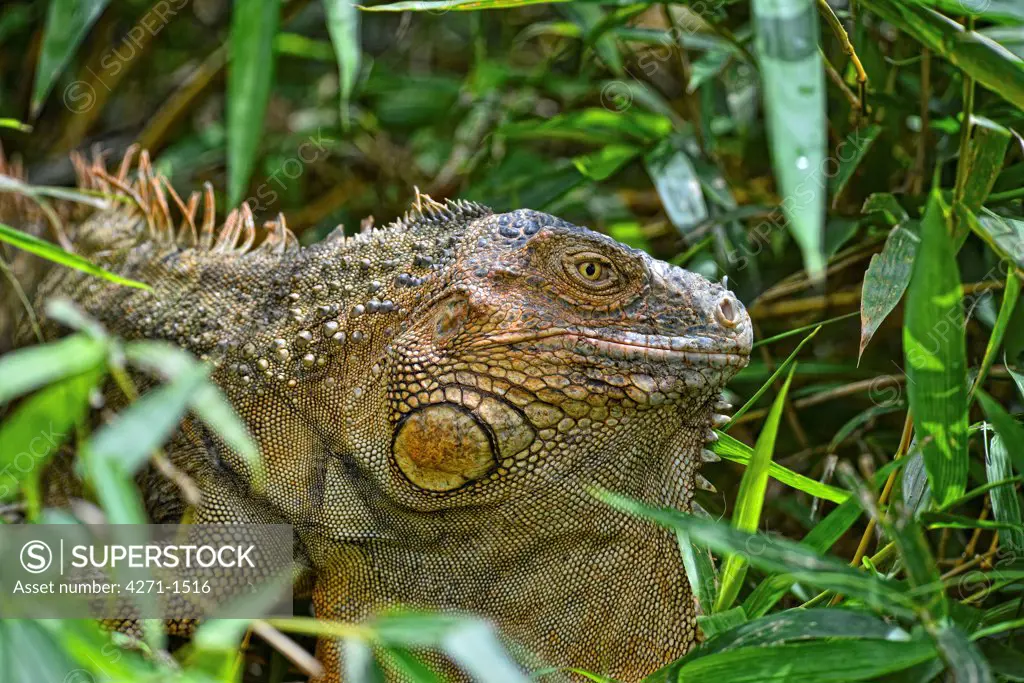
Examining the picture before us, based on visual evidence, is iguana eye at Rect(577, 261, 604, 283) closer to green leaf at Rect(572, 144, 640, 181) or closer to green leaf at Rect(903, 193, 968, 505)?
green leaf at Rect(903, 193, 968, 505)

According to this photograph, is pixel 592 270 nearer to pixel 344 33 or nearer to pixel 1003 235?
pixel 344 33

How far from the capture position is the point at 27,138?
6035 millimetres

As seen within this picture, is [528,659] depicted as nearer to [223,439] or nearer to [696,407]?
[696,407]

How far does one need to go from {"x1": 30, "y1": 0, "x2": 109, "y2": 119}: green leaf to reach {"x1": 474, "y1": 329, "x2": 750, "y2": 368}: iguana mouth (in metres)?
1.52

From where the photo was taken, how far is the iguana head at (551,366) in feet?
9.32

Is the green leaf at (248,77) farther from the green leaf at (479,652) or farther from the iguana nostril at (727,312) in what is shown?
the iguana nostril at (727,312)

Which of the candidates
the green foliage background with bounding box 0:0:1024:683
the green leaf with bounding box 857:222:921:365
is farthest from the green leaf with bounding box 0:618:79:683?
the green leaf with bounding box 857:222:921:365

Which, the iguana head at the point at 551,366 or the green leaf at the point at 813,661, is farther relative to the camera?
the iguana head at the point at 551,366

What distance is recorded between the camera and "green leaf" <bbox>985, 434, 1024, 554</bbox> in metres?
2.63

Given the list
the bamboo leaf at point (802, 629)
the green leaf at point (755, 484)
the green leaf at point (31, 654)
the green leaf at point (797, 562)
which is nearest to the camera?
the green leaf at point (31, 654)

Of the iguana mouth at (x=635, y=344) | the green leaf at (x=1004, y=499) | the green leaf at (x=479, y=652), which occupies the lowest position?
the green leaf at (x=1004, y=499)

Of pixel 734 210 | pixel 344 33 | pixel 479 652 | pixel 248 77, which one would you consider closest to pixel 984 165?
pixel 734 210

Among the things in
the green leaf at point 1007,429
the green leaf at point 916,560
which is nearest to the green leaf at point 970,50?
the green leaf at point 1007,429

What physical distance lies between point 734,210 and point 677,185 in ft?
0.84
